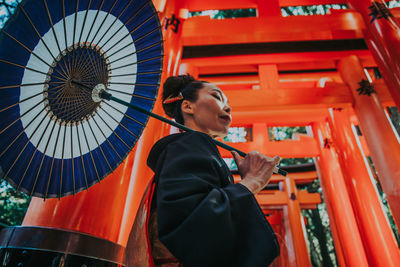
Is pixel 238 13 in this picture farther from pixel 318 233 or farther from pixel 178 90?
pixel 318 233

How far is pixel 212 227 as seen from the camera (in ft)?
2.48

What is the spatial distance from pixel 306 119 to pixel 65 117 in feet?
20.4

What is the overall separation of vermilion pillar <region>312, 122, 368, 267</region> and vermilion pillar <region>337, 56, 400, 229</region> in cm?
187

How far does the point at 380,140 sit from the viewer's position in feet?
12.5

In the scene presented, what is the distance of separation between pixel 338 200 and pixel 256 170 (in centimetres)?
565

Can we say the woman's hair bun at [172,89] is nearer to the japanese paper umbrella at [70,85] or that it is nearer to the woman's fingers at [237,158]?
the japanese paper umbrella at [70,85]

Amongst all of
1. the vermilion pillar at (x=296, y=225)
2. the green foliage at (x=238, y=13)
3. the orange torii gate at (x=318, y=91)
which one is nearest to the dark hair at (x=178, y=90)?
the orange torii gate at (x=318, y=91)

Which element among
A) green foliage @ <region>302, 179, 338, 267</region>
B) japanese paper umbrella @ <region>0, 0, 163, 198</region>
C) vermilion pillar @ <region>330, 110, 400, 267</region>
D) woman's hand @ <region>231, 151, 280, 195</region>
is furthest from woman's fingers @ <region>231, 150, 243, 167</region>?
green foliage @ <region>302, 179, 338, 267</region>

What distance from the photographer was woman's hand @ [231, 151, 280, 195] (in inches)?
39.9

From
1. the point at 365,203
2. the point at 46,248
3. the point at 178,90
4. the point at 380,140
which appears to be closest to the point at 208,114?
the point at 178,90

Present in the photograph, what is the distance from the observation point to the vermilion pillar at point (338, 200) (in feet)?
16.7

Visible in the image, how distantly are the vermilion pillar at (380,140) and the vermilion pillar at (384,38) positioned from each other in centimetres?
53

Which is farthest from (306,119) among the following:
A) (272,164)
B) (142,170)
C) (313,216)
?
(313,216)

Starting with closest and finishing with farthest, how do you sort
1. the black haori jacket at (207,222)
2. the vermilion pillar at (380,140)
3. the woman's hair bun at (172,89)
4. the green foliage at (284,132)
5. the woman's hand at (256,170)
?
1. the black haori jacket at (207,222)
2. the woman's hand at (256,170)
3. the woman's hair bun at (172,89)
4. the vermilion pillar at (380,140)
5. the green foliage at (284,132)
